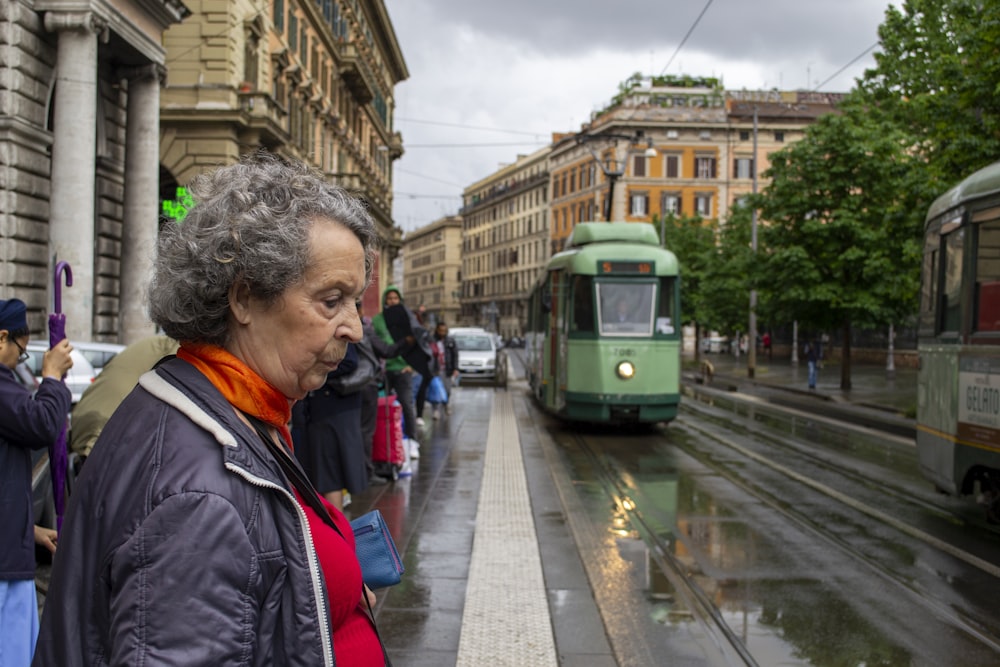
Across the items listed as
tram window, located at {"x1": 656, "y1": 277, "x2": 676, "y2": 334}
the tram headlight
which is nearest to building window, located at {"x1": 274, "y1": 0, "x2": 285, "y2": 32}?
tram window, located at {"x1": 656, "y1": 277, "x2": 676, "y2": 334}

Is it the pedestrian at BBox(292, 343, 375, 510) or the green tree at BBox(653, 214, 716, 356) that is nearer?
the pedestrian at BBox(292, 343, 375, 510)

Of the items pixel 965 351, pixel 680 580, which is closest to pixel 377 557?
pixel 680 580

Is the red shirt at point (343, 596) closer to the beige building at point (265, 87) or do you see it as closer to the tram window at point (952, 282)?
the tram window at point (952, 282)

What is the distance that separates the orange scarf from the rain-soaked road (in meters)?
3.69

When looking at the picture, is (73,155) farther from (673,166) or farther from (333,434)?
(673,166)

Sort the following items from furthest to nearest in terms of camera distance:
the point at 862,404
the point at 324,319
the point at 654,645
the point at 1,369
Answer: the point at 862,404 < the point at 654,645 < the point at 1,369 < the point at 324,319

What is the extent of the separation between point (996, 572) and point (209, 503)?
6988 millimetres

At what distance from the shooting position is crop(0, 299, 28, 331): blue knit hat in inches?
148

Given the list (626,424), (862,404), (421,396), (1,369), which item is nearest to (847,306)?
(862,404)

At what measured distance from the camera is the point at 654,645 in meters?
5.26

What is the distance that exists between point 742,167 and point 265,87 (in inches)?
2254

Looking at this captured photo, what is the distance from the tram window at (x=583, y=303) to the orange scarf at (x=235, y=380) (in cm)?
1435

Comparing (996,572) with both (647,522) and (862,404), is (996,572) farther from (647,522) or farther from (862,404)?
(862,404)

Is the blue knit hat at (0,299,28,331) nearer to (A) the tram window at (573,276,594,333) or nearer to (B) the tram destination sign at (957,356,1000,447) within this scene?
(B) the tram destination sign at (957,356,1000,447)
